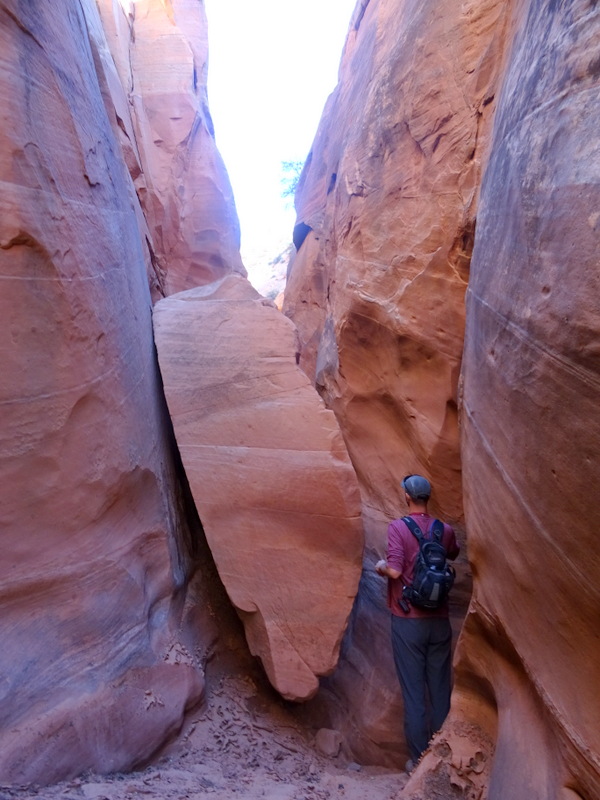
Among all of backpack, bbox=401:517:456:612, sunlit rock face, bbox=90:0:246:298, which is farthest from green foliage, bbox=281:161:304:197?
backpack, bbox=401:517:456:612

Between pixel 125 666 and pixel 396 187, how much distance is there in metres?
3.82

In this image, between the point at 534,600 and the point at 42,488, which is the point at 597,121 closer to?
the point at 534,600

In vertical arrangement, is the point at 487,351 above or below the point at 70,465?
above

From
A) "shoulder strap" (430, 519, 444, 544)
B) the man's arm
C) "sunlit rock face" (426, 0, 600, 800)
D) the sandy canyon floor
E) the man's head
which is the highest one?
"sunlit rock face" (426, 0, 600, 800)

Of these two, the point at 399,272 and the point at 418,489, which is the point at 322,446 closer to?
the point at 418,489

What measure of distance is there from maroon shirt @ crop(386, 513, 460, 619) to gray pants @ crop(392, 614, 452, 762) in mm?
49

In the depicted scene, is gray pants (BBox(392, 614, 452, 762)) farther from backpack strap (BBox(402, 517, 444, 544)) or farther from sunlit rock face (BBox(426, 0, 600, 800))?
sunlit rock face (BBox(426, 0, 600, 800))

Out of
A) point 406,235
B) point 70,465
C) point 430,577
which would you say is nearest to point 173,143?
point 406,235

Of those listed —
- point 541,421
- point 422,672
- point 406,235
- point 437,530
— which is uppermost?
point 406,235

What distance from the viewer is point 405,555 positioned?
141 inches

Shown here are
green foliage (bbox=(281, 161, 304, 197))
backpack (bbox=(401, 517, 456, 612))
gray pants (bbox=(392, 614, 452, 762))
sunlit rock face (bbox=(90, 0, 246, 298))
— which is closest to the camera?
backpack (bbox=(401, 517, 456, 612))

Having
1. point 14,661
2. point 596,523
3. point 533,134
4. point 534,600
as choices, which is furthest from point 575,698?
point 14,661

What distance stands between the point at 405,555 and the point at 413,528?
0.17 meters

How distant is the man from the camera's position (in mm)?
3547
